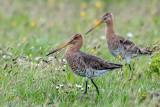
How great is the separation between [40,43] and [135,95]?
4.01 metres

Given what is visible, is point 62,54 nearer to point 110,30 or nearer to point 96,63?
point 110,30

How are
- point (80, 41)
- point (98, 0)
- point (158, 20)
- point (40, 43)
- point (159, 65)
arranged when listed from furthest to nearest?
point (98, 0) < point (158, 20) < point (40, 43) < point (80, 41) < point (159, 65)

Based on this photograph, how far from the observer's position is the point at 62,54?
792 cm

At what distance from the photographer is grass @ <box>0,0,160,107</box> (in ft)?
17.5

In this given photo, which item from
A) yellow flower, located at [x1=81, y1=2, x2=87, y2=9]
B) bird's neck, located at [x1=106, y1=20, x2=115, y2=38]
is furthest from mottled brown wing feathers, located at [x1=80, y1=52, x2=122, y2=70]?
yellow flower, located at [x1=81, y1=2, x2=87, y2=9]

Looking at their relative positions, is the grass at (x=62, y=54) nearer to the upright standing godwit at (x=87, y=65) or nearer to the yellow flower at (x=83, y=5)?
the yellow flower at (x=83, y=5)

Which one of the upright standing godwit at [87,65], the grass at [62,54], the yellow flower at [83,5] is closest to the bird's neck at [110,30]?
the grass at [62,54]

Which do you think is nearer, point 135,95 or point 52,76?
point 135,95

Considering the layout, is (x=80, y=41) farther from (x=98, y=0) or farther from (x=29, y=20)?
(x=98, y=0)

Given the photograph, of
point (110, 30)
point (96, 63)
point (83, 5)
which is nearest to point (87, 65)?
point (96, 63)

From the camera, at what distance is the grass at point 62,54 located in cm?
533

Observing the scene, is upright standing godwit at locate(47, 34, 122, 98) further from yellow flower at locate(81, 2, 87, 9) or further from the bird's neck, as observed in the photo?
yellow flower at locate(81, 2, 87, 9)

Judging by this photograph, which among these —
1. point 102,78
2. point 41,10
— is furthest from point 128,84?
point 41,10

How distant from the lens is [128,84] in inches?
233
